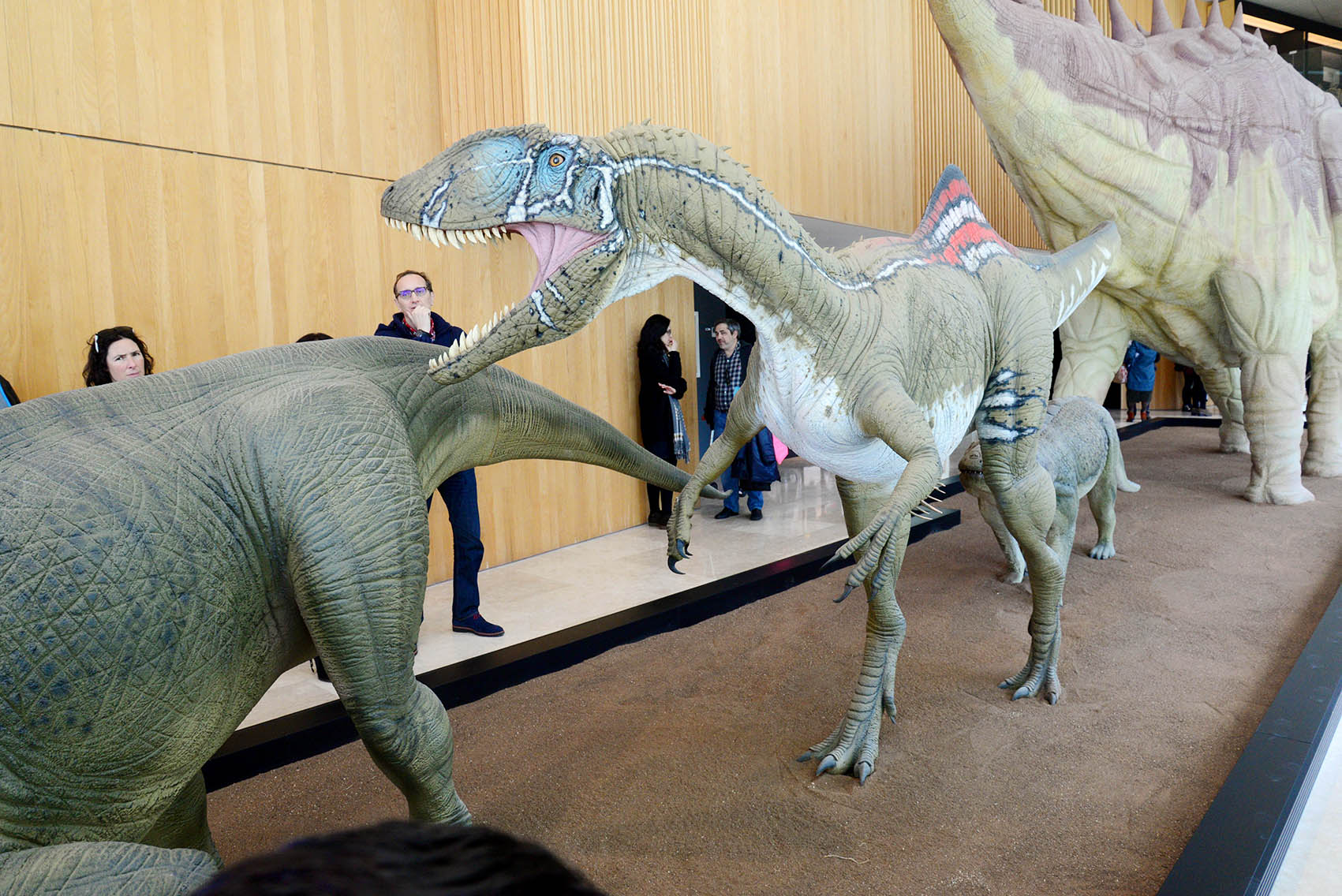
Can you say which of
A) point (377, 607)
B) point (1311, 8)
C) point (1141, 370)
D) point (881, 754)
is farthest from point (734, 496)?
point (1311, 8)

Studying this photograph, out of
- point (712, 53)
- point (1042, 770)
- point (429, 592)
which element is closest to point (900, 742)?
point (1042, 770)

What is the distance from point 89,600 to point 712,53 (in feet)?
17.9

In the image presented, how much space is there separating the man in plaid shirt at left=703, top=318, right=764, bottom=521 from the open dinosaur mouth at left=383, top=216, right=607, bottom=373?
167 inches

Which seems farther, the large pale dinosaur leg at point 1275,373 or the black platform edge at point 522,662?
the large pale dinosaur leg at point 1275,373

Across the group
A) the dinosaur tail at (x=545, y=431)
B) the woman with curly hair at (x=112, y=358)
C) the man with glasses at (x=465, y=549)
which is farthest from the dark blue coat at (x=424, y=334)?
the dinosaur tail at (x=545, y=431)

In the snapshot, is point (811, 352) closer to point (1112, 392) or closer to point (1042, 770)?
point (1042, 770)

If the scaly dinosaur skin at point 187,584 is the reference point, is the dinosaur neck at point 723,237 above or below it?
above

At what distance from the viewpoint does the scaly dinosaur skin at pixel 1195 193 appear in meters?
5.04

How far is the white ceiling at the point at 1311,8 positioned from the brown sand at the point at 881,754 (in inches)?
509

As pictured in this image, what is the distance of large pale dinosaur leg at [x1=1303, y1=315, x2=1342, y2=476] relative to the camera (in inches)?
259

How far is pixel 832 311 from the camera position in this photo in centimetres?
214

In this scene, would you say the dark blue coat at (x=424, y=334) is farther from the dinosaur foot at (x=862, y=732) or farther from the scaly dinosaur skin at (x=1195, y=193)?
the scaly dinosaur skin at (x=1195, y=193)

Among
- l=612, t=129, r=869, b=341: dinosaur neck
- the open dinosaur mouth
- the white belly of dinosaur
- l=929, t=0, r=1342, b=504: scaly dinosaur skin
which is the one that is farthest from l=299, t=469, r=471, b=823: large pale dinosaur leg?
l=929, t=0, r=1342, b=504: scaly dinosaur skin

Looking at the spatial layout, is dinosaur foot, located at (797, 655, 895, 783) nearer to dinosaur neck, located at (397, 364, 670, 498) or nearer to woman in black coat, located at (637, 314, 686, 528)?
dinosaur neck, located at (397, 364, 670, 498)
